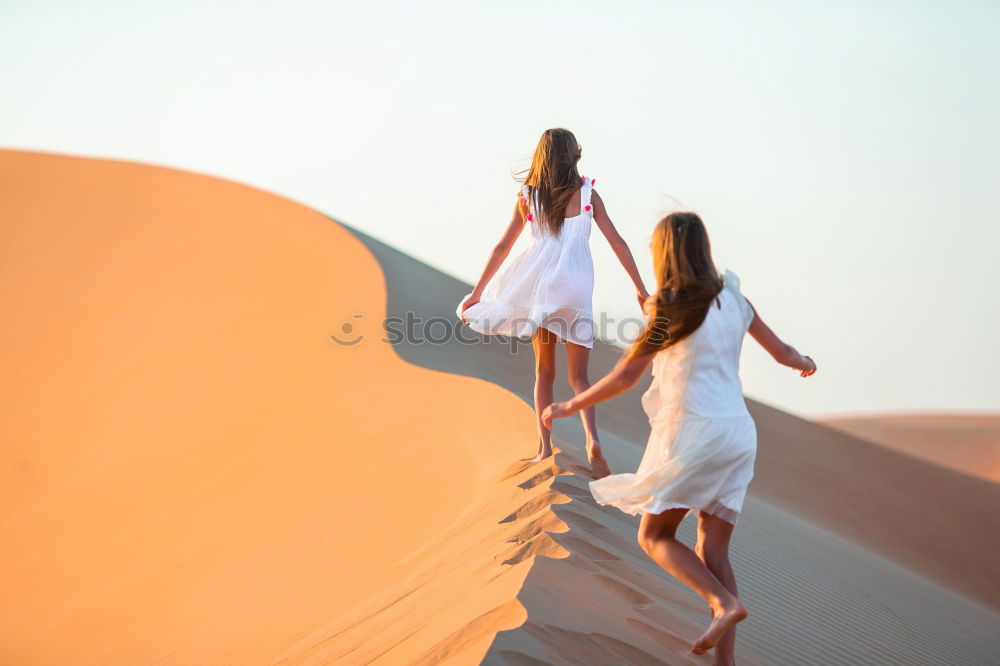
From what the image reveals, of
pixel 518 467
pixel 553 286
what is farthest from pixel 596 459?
pixel 553 286

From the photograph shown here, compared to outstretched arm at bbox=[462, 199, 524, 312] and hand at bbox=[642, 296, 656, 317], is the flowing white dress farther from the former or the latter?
outstretched arm at bbox=[462, 199, 524, 312]

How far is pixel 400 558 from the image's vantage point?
5902 mm

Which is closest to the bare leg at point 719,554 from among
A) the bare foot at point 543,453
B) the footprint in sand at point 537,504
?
the footprint in sand at point 537,504

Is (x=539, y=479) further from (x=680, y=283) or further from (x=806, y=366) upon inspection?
(x=680, y=283)

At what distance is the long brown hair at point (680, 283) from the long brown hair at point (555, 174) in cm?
182

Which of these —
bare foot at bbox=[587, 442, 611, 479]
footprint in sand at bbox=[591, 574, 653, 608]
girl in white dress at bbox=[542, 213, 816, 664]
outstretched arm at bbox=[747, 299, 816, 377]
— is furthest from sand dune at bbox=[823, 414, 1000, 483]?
girl in white dress at bbox=[542, 213, 816, 664]

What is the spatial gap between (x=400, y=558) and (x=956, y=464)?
3850 centimetres

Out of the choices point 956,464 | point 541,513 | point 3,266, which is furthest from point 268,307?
point 956,464

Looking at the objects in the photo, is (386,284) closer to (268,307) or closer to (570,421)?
(268,307)

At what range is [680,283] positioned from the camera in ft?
11.7

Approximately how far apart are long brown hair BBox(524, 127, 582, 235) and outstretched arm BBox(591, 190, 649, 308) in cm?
18

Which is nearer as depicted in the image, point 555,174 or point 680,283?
point 680,283

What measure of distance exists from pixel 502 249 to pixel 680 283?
221 centimetres

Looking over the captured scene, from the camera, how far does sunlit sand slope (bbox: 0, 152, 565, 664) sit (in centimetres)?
515
